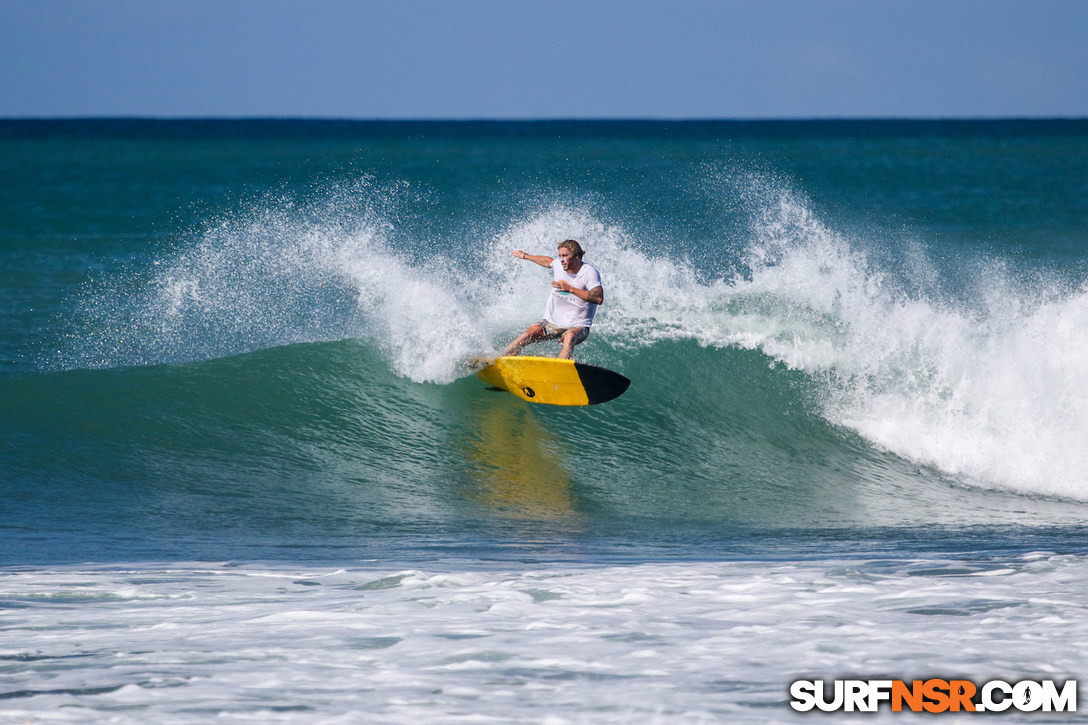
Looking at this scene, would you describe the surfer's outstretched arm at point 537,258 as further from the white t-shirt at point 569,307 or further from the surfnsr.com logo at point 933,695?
the surfnsr.com logo at point 933,695

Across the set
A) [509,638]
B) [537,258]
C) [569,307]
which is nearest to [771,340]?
[569,307]

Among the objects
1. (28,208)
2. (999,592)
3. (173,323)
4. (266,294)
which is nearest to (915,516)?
(999,592)

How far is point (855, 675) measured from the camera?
14.0 ft

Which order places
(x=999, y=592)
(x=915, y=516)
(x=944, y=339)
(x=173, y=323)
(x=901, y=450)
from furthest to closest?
(x=173, y=323)
(x=944, y=339)
(x=901, y=450)
(x=915, y=516)
(x=999, y=592)

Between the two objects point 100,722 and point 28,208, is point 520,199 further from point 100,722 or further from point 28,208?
point 100,722

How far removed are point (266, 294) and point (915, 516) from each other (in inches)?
442

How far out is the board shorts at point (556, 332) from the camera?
9.87 m

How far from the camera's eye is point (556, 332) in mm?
9961

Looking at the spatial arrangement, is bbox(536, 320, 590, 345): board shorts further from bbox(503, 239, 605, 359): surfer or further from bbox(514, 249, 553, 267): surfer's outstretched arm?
bbox(514, 249, 553, 267): surfer's outstretched arm

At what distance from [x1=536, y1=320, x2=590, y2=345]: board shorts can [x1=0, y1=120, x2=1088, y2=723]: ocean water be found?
0.31 metres

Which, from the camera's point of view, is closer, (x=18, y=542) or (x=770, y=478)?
(x=18, y=542)


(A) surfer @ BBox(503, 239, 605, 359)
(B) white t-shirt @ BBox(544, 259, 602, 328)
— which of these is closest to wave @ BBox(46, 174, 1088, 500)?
(A) surfer @ BBox(503, 239, 605, 359)

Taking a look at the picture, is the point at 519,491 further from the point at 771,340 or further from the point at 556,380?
the point at 771,340

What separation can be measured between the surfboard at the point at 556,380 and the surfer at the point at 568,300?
19 centimetres
